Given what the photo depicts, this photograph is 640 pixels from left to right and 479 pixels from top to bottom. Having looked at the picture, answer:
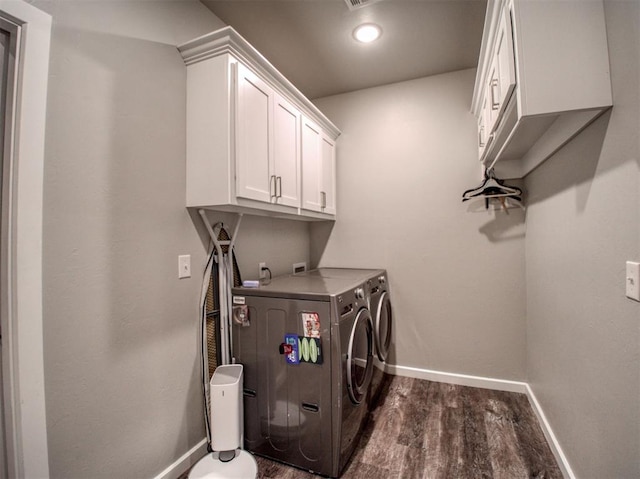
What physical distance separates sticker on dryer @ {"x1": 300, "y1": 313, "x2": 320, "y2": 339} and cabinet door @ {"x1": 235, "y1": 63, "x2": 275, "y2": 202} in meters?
0.70

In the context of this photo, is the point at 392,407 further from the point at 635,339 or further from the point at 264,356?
the point at 635,339

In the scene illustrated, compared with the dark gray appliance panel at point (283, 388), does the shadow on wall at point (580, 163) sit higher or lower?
higher

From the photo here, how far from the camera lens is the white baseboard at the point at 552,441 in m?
1.46

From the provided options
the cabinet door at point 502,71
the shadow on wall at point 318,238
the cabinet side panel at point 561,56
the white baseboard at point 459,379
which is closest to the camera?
the cabinet side panel at point 561,56

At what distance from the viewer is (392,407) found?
7.08 ft

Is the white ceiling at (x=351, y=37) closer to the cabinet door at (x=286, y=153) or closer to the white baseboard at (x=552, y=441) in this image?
the cabinet door at (x=286, y=153)

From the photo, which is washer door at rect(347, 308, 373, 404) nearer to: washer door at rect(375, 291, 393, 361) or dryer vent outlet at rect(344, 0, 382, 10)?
washer door at rect(375, 291, 393, 361)

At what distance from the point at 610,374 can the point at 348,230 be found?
2057 millimetres

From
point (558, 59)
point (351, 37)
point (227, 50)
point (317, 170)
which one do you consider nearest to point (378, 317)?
point (317, 170)

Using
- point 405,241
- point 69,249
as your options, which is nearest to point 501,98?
point 405,241

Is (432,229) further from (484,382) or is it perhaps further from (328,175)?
(484,382)

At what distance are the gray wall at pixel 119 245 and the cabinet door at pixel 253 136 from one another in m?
0.34

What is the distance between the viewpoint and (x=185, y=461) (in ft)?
5.14

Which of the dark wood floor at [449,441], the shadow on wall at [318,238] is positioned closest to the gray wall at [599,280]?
the dark wood floor at [449,441]
